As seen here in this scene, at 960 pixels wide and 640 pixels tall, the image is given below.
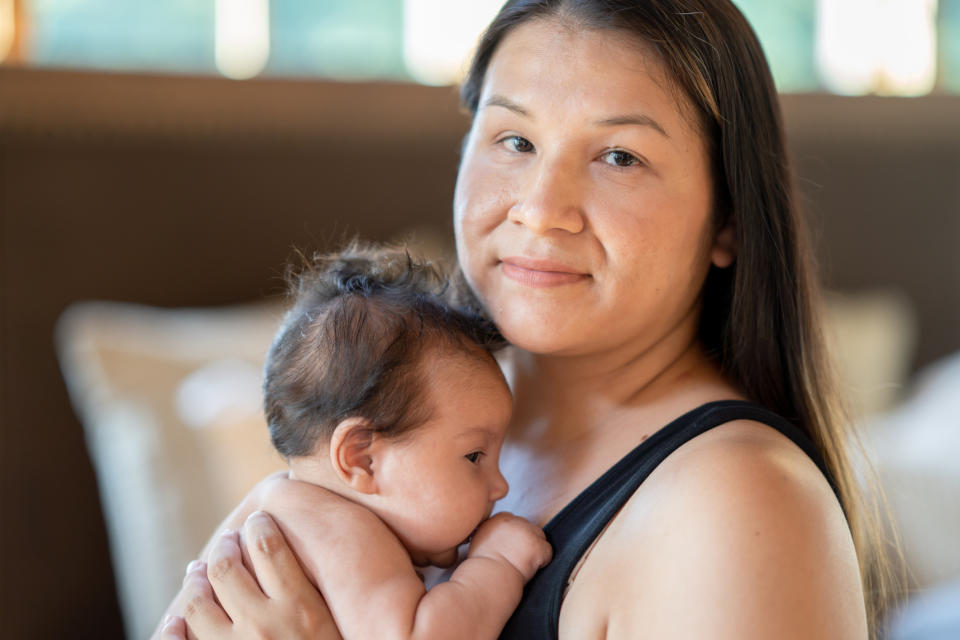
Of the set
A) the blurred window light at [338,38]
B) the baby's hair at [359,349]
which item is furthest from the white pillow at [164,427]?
the baby's hair at [359,349]

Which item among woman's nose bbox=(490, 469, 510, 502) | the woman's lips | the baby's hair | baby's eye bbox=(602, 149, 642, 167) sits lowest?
woman's nose bbox=(490, 469, 510, 502)

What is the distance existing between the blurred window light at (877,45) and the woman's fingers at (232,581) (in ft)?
9.93

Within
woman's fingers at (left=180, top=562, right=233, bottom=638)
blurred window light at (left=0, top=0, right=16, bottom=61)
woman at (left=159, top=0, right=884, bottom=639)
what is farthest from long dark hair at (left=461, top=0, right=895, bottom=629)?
blurred window light at (left=0, top=0, right=16, bottom=61)

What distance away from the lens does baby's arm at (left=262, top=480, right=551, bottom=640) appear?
1035 millimetres

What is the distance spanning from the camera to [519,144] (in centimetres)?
124

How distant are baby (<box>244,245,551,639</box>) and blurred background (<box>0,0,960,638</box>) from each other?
3.51 feet

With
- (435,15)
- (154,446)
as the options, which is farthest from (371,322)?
(435,15)

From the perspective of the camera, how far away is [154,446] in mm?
2244

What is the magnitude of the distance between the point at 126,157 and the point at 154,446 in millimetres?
903

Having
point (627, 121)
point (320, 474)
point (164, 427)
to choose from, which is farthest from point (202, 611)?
point (164, 427)

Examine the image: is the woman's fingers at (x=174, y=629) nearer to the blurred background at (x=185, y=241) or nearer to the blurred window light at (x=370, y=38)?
the blurred background at (x=185, y=241)

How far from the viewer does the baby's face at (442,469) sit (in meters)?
1.11

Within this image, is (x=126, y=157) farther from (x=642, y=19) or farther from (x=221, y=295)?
(x=642, y=19)

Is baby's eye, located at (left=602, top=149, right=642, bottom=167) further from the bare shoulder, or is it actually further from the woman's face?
the bare shoulder
